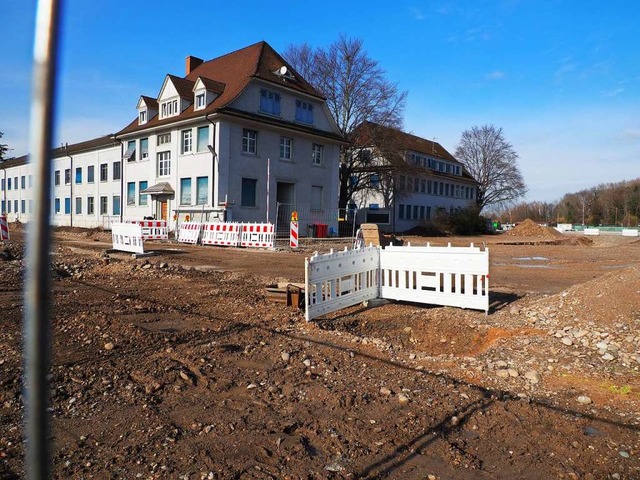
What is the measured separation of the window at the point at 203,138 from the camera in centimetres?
3177

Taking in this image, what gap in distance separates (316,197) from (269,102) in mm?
8111

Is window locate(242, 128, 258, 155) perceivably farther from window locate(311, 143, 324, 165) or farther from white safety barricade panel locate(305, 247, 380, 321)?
white safety barricade panel locate(305, 247, 380, 321)

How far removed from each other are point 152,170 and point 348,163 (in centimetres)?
1794

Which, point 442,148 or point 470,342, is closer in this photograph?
point 470,342

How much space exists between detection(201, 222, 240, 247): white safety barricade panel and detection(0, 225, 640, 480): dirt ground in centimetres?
1466

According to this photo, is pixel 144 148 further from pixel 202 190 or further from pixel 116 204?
pixel 202 190

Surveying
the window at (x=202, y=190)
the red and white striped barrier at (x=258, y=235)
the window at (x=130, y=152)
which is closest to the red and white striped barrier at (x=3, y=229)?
the red and white striped barrier at (x=258, y=235)

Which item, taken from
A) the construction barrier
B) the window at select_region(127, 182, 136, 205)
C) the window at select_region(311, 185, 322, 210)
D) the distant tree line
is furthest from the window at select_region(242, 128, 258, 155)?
the distant tree line

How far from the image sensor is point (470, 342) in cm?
721

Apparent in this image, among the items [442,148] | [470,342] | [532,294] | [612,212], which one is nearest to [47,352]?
[470,342]

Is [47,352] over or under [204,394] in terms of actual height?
over

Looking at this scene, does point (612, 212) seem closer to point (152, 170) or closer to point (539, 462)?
point (152, 170)

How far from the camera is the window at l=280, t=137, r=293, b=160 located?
1378 inches

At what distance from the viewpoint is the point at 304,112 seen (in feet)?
120
